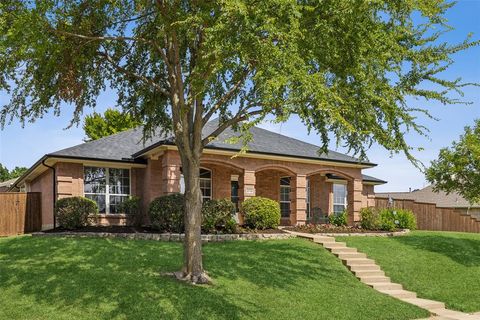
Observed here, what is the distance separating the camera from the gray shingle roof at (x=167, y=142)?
20.1 m

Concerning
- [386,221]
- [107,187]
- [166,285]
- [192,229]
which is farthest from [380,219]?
[166,285]

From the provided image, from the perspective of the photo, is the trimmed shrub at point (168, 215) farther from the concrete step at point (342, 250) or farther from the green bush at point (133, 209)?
the concrete step at point (342, 250)

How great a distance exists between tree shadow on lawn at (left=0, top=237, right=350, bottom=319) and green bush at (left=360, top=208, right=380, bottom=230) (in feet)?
21.3

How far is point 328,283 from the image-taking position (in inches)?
508

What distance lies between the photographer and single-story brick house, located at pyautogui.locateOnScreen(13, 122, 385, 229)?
1964 centimetres

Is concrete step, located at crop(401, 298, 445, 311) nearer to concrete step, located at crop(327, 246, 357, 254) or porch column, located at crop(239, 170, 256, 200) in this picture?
concrete step, located at crop(327, 246, 357, 254)

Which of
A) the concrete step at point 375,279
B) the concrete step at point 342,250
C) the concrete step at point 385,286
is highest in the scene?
the concrete step at point 342,250

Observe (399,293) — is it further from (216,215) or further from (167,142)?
(167,142)

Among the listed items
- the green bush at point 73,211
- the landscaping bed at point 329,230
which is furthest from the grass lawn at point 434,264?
the green bush at point 73,211

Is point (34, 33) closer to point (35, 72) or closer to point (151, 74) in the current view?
point (35, 72)

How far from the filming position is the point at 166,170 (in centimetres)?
1891

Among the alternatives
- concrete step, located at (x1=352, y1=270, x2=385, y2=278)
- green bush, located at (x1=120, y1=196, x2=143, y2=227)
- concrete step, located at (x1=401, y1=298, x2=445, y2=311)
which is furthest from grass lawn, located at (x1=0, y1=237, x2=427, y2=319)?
green bush, located at (x1=120, y1=196, x2=143, y2=227)

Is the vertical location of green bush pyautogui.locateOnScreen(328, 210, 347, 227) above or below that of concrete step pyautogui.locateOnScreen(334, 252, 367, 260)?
above

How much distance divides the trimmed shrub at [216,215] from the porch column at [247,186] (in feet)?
7.49
